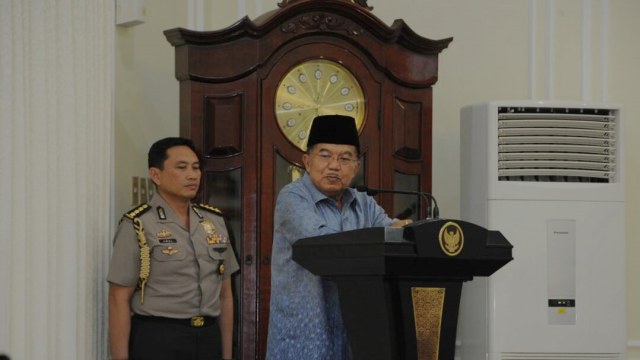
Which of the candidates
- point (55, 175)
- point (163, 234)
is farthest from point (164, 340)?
point (55, 175)

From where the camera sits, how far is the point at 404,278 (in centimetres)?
252

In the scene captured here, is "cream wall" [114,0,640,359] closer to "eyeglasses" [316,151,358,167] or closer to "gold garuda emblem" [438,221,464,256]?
"eyeglasses" [316,151,358,167]

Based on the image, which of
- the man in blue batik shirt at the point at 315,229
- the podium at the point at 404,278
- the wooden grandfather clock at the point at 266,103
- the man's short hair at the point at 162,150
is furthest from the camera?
the wooden grandfather clock at the point at 266,103

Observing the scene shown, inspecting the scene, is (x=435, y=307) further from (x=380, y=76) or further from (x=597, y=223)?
(x=597, y=223)

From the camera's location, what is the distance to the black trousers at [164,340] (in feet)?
11.3

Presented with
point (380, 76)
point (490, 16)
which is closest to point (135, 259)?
point (380, 76)

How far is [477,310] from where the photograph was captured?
14.2 feet

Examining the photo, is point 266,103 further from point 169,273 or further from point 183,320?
point 183,320

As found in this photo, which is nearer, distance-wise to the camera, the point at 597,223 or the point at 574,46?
the point at 597,223

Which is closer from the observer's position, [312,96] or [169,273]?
[169,273]

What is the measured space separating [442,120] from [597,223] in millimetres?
943

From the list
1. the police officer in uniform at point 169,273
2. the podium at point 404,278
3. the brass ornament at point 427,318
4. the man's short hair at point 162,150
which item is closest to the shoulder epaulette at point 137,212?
the police officer in uniform at point 169,273

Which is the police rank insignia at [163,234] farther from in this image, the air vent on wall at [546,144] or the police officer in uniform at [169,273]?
the air vent on wall at [546,144]

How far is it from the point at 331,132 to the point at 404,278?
2.12ft
